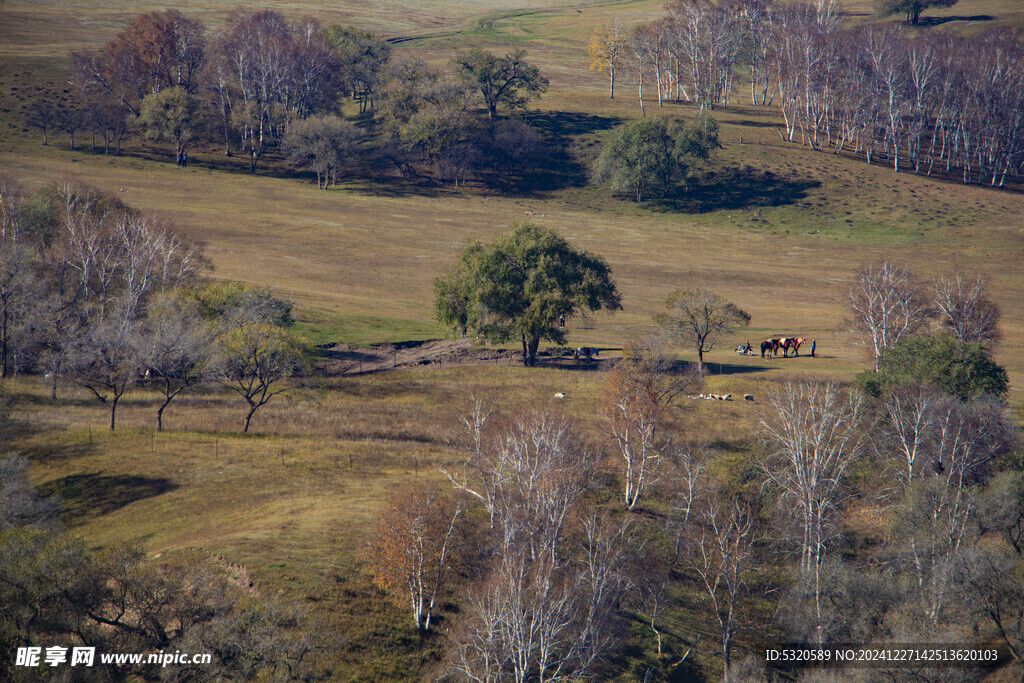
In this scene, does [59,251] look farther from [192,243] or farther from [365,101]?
[365,101]

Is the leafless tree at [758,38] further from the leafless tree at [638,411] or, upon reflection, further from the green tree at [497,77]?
the leafless tree at [638,411]

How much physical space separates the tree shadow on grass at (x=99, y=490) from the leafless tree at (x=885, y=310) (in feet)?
164

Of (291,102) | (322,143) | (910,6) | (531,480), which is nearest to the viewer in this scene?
(531,480)

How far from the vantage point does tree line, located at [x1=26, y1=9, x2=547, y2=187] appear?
13025cm

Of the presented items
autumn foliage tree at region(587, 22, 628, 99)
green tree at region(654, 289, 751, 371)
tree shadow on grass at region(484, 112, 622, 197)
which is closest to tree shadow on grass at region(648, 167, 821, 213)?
tree shadow on grass at region(484, 112, 622, 197)

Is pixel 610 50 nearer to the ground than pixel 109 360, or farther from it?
farther from it

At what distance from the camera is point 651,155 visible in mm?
132125

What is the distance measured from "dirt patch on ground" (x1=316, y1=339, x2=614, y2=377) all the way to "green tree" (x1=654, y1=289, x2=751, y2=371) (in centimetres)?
579

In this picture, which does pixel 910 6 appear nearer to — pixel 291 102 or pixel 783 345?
pixel 291 102

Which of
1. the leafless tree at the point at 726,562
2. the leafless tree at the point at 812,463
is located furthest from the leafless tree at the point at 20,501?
the leafless tree at the point at 812,463

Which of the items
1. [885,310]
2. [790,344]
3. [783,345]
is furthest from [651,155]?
[885,310]

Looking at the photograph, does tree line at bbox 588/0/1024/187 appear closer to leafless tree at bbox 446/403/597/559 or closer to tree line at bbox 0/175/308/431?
A: tree line at bbox 0/175/308/431

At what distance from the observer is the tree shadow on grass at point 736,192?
128750 mm

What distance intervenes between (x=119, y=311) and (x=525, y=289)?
3093 cm
